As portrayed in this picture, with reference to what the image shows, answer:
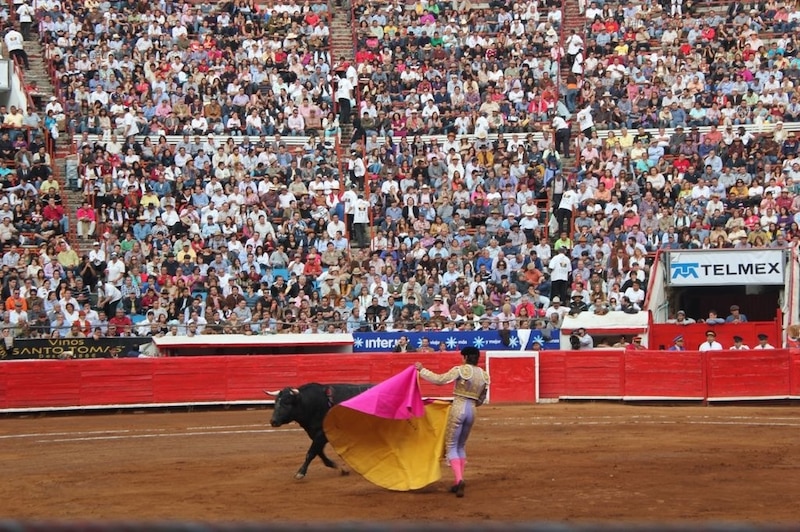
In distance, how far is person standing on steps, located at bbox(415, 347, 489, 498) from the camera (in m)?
12.2

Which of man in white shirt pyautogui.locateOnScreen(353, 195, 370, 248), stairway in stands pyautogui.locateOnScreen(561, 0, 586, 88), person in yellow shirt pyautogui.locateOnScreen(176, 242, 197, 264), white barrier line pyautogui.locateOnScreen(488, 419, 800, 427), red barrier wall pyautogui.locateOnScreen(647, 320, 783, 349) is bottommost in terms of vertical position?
white barrier line pyautogui.locateOnScreen(488, 419, 800, 427)

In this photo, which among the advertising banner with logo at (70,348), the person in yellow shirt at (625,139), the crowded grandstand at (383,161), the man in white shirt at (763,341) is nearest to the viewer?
the man in white shirt at (763,341)

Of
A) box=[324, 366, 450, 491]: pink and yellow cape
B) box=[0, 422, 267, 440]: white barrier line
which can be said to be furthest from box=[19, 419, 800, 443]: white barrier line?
box=[324, 366, 450, 491]: pink and yellow cape

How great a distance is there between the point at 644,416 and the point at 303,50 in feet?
54.2

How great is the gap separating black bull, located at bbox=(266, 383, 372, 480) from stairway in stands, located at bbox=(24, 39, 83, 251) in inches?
583

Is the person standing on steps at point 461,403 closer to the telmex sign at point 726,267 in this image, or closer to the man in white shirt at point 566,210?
the telmex sign at point 726,267

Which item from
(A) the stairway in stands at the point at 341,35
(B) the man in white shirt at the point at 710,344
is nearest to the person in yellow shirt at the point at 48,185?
(A) the stairway in stands at the point at 341,35

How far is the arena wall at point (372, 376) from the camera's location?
21.8 metres

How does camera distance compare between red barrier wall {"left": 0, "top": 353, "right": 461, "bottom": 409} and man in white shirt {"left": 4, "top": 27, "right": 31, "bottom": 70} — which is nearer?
red barrier wall {"left": 0, "top": 353, "right": 461, "bottom": 409}

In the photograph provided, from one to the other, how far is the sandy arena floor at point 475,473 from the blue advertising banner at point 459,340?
3.39m

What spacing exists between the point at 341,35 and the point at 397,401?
22.9m

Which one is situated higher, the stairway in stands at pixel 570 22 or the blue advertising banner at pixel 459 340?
the stairway in stands at pixel 570 22

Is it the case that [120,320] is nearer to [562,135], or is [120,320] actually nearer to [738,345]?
[738,345]

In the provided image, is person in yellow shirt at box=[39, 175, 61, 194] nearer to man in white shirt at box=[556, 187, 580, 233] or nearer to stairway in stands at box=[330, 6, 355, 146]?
stairway in stands at box=[330, 6, 355, 146]
